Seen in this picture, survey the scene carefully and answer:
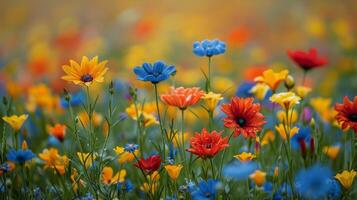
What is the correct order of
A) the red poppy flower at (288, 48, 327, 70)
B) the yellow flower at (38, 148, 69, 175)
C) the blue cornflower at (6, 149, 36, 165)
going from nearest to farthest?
the blue cornflower at (6, 149, 36, 165) → the yellow flower at (38, 148, 69, 175) → the red poppy flower at (288, 48, 327, 70)

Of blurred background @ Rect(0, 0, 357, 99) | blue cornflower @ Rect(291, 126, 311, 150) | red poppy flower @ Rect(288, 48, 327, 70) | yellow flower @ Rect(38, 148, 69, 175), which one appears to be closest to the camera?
yellow flower @ Rect(38, 148, 69, 175)

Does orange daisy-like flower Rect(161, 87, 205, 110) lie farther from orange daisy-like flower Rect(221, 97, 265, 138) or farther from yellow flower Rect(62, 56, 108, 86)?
yellow flower Rect(62, 56, 108, 86)

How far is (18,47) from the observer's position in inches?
215

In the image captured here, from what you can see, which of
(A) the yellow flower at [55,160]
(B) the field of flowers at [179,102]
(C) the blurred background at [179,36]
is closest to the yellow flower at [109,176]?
(B) the field of flowers at [179,102]

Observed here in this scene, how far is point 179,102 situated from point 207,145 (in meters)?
0.16

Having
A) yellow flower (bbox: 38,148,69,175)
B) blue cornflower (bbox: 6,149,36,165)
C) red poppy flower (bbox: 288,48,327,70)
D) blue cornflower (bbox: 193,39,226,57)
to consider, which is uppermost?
blue cornflower (bbox: 193,39,226,57)

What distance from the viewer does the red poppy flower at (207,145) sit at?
1562 mm

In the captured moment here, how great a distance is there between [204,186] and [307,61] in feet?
2.68

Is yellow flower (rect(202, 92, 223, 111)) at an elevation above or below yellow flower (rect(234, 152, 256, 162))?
above

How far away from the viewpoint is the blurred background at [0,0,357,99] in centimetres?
412

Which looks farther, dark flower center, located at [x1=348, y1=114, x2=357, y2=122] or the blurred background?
the blurred background

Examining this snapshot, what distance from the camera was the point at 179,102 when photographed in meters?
1.66

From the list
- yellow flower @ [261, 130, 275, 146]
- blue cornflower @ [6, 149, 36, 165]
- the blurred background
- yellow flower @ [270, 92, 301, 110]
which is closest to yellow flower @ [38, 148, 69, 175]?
blue cornflower @ [6, 149, 36, 165]

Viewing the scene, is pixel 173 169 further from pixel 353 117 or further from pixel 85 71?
pixel 353 117
